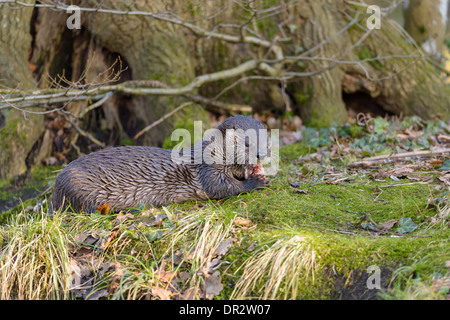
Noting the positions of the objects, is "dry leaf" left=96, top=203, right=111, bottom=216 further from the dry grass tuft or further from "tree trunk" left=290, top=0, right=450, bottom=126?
"tree trunk" left=290, top=0, right=450, bottom=126

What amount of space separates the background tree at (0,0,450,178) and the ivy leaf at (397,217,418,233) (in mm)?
3349

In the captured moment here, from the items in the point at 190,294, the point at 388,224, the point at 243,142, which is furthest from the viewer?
the point at 243,142

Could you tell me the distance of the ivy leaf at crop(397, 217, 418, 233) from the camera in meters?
3.46

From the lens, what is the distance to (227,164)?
470 cm

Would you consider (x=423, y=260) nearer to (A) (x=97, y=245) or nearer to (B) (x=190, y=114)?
(A) (x=97, y=245)

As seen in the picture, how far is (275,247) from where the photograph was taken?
10.5ft

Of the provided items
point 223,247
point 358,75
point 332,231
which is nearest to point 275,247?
point 223,247

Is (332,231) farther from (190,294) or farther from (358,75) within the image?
(358,75)

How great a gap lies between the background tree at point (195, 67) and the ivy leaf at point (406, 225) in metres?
3.35

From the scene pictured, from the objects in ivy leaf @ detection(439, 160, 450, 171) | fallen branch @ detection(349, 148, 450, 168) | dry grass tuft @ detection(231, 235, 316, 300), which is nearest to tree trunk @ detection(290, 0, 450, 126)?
fallen branch @ detection(349, 148, 450, 168)

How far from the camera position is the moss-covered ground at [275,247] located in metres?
3.04

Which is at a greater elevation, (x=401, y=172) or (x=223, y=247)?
(x=401, y=172)

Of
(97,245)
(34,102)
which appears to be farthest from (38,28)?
(97,245)

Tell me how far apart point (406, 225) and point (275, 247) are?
3.57 ft
